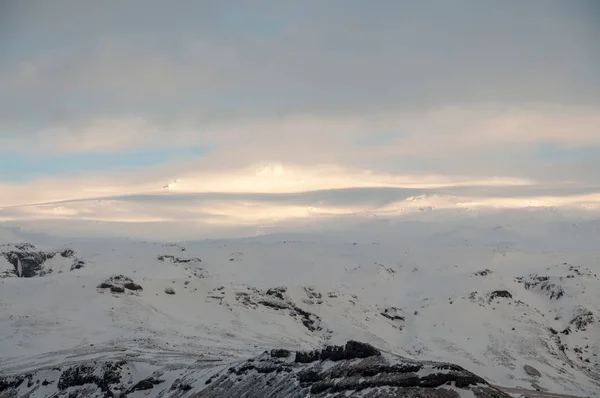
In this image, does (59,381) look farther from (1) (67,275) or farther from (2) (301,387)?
(1) (67,275)

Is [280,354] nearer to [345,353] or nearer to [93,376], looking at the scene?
[345,353]

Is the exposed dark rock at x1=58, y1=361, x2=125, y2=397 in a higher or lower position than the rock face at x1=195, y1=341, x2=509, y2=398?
lower

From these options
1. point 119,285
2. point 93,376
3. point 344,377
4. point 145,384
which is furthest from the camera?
point 119,285

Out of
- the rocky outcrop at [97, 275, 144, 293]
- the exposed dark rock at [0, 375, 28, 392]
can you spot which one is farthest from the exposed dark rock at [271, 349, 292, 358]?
the rocky outcrop at [97, 275, 144, 293]

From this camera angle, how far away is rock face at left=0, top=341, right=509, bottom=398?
61.9m

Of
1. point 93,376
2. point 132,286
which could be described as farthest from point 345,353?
point 132,286

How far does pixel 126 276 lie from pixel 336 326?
6754cm

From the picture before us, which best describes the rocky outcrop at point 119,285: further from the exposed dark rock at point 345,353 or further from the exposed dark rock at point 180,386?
the exposed dark rock at point 345,353

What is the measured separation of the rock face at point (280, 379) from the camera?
61906 millimetres

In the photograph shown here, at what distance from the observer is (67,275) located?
652 ft

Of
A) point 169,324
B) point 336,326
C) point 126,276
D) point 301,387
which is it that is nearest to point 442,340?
point 336,326

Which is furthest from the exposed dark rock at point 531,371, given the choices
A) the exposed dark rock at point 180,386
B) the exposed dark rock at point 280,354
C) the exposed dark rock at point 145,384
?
the exposed dark rock at point 145,384

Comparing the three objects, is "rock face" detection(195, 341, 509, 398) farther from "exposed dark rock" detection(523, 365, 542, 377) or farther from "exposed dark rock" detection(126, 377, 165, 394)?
"exposed dark rock" detection(523, 365, 542, 377)

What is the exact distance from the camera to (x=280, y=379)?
77812 millimetres
